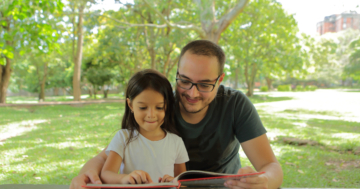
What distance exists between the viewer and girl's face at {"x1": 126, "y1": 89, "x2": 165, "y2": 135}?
1.69 m

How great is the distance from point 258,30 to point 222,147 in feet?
54.9

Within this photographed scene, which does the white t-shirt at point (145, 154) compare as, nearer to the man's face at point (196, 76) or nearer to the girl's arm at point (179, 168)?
the girl's arm at point (179, 168)

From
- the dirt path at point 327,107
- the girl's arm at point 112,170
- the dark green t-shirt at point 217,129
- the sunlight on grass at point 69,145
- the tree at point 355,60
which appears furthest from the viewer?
the tree at point 355,60

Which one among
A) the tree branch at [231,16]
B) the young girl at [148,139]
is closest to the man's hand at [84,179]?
the young girl at [148,139]

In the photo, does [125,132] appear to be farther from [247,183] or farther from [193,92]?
[247,183]

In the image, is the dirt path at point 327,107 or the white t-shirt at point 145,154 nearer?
the white t-shirt at point 145,154

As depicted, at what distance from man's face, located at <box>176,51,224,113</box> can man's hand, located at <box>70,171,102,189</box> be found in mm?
769

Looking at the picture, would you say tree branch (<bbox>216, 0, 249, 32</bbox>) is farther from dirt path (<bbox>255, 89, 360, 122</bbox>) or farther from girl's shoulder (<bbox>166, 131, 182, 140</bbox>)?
girl's shoulder (<bbox>166, 131, 182, 140</bbox>)

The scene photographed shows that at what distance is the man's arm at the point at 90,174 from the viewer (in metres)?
1.38

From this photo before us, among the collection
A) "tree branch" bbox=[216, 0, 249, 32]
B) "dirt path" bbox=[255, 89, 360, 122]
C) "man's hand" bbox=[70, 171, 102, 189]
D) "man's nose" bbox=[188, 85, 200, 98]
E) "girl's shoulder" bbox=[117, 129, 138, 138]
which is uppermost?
"tree branch" bbox=[216, 0, 249, 32]

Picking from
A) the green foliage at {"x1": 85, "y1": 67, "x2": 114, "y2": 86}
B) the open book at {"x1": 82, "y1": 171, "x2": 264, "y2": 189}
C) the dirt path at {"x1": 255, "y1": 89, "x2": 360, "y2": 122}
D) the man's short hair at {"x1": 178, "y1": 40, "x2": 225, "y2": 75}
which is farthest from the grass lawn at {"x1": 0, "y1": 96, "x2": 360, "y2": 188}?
the green foliage at {"x1": 85, "y1": 67, "x2": 114, "y2": 86}

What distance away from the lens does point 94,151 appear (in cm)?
592

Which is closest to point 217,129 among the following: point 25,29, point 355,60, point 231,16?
point 25,29

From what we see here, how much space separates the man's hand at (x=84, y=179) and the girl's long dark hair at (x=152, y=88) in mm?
309
